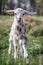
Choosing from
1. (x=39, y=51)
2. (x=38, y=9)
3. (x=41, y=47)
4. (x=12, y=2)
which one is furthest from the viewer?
(x=12, y=2)

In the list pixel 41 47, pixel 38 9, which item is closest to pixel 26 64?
pixel 41 47

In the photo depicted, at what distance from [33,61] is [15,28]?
102 centimetres

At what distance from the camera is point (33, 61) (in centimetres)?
843

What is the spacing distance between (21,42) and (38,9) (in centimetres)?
3448

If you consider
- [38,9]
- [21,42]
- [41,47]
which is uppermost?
[21,42]

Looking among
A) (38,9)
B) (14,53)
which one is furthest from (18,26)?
(38,9)

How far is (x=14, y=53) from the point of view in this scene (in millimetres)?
8344

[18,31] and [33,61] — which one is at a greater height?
[18,31]

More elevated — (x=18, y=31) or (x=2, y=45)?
(x=18, y=31)

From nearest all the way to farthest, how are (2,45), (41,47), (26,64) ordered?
(26,64) < (41,47) < (2,45)

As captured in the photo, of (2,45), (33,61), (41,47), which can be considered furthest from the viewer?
(2,45)

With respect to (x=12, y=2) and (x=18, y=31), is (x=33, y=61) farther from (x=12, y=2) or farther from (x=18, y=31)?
(x=12, y=2)

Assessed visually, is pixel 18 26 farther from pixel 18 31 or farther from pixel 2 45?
pixel 2 45

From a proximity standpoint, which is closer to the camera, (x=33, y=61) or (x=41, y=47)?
(x=33, y=61)
